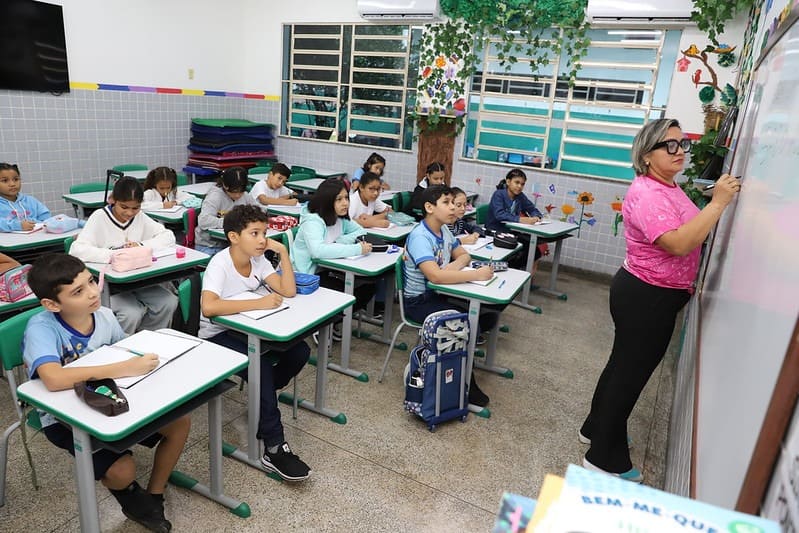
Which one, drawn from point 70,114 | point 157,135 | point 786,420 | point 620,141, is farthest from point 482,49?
point 786,420

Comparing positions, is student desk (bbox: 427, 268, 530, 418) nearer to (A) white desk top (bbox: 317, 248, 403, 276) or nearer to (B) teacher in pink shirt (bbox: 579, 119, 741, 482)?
(A) white desk top (bbox: 317, 248, 403, 276)

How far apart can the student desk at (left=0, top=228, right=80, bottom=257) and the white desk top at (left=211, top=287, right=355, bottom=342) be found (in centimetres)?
167

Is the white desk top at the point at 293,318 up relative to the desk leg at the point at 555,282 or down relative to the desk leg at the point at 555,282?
up

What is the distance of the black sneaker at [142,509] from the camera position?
2043mm

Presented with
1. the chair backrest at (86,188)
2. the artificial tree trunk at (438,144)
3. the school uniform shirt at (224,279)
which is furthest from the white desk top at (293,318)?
the artificial tree trunk at (438,144)

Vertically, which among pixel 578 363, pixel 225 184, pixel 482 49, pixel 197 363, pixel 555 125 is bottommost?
pixel 578 363

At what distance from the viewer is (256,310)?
246cm

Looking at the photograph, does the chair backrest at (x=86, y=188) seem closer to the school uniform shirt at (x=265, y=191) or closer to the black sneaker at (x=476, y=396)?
the school uniform shirt at (x=265, y=191)

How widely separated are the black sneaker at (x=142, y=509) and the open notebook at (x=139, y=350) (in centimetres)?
55

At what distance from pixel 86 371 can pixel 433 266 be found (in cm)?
181

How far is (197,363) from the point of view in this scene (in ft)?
6.38

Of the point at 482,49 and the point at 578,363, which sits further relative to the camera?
the point at 482,49

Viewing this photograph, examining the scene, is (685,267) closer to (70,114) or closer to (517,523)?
(517,523)

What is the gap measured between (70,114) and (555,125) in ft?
17.1
